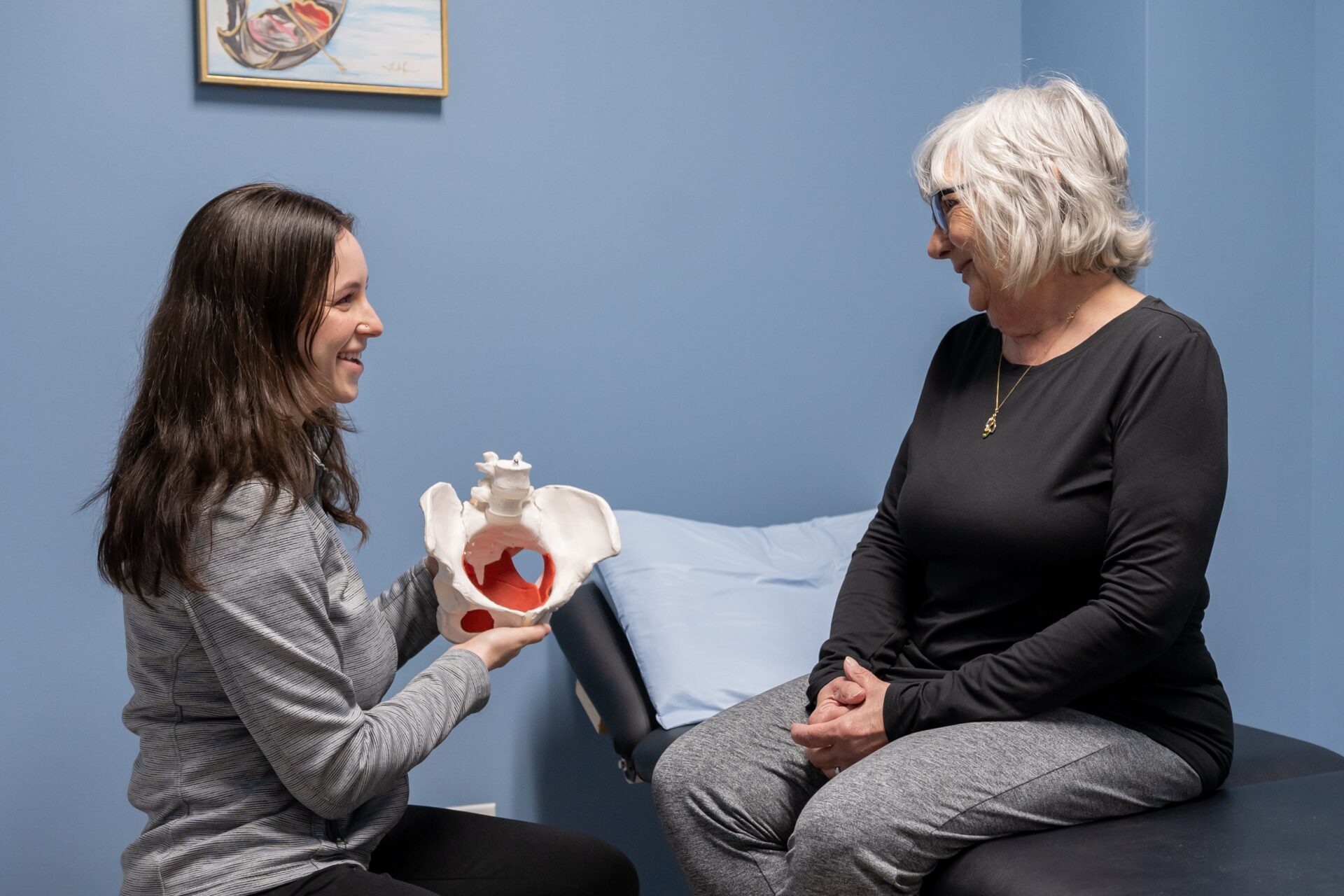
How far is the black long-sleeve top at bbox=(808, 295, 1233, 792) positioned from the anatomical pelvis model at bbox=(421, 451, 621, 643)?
37 centimetres

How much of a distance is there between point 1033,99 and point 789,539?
3.22 feet

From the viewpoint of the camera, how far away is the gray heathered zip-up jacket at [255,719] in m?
1.11

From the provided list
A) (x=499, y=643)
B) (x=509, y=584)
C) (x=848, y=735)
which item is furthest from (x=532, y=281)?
(x=848, y=735)

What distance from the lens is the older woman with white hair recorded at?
4.25ft

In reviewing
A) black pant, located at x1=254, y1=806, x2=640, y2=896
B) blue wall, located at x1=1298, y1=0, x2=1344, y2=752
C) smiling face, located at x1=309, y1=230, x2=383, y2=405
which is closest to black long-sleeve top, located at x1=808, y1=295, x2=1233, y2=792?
black pant, located at x1=254, y1=806, x2=640, y2=896

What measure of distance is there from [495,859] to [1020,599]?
0.71m

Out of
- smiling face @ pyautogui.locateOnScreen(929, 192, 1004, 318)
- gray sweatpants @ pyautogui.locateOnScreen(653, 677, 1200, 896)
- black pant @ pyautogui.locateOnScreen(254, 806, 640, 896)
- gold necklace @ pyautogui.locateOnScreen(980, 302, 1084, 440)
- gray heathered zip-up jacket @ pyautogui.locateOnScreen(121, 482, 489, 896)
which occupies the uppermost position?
smiling face @ pyautogui.locateOnScreen(929, 192, 1004, 318)

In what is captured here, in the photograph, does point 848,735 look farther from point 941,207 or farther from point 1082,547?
point 941,207

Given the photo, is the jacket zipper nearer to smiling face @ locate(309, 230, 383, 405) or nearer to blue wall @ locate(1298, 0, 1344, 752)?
smiling face @ locate(309, 230, 383, 405)

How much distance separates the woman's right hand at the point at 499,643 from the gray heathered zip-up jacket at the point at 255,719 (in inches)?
5.0

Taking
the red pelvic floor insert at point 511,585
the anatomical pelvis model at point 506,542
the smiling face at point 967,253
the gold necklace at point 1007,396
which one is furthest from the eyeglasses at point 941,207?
the red pelvic floor insert at point 511,585

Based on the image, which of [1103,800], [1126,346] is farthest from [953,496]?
[1103,800]

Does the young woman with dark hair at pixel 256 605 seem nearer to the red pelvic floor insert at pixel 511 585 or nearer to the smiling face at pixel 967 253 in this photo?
the red pelvic floor insert at pixel 511 585

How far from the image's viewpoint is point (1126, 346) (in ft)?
4.54
